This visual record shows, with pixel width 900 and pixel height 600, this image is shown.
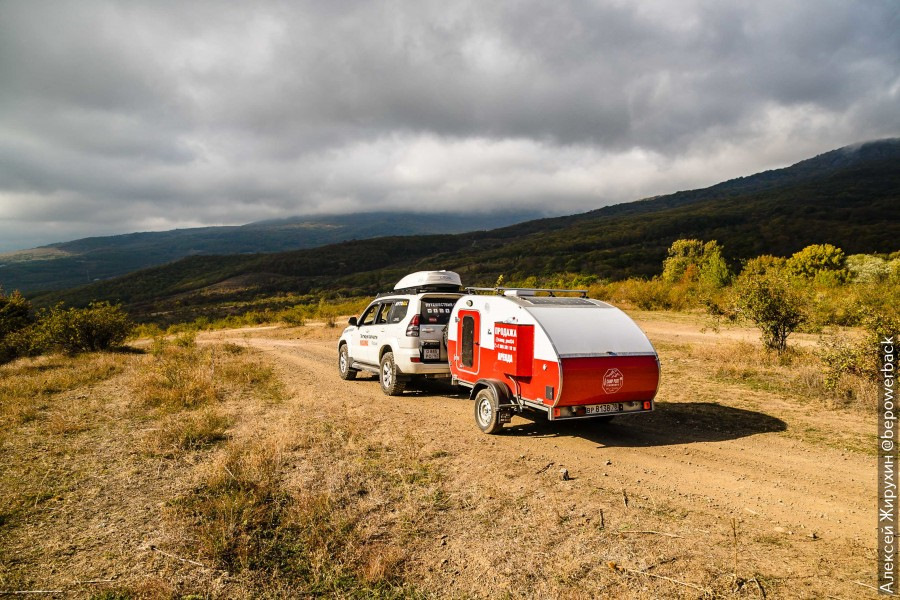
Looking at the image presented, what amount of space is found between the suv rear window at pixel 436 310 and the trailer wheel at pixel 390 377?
1384 millimetres

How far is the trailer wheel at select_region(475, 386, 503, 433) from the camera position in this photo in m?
8.06

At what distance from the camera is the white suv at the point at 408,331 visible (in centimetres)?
1071

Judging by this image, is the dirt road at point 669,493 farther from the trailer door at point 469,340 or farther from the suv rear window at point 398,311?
the suv rear window at point 398,311

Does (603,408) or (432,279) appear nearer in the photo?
(603,408)

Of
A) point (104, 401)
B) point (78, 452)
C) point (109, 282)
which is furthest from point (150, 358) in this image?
point (109, 282)

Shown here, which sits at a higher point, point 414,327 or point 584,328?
point 584,328

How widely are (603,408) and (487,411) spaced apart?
2.04m

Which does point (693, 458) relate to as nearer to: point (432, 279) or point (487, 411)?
point (487, 411)

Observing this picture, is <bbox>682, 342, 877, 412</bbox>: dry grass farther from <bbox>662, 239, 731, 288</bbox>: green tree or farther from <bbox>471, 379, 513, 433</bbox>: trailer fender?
<bbox>662, 239, 731, 288</bbox>: green tree

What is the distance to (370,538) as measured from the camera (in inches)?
185

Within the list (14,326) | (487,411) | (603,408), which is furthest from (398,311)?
(14,326)

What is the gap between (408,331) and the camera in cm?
1080

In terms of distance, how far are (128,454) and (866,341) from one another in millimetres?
13558

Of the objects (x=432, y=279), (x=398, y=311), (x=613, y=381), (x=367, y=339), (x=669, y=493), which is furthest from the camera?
(x=367, y=339)
